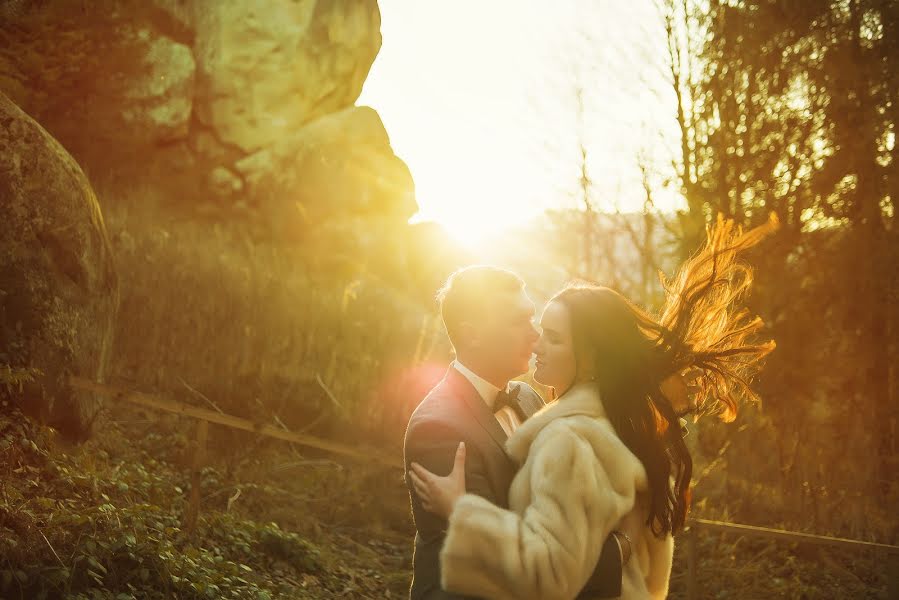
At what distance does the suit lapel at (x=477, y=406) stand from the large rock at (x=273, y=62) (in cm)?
1936

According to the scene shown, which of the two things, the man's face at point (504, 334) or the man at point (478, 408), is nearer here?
the man at point (478, 408)

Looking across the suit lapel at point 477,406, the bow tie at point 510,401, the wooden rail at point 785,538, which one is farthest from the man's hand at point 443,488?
the wooden rail at point 785,538

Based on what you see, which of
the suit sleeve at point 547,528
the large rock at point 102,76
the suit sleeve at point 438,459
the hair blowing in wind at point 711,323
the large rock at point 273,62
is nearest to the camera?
the suit sleeve at point 547,528

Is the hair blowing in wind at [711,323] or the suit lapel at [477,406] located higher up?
the hair blowing in wind at [711,323]

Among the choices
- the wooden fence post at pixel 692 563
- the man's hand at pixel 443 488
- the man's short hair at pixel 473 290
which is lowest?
the wooden fence post at pixel 692 563

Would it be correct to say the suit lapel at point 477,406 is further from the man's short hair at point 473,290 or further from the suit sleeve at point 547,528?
the suit sleeve at point 547,528

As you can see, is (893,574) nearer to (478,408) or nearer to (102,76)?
(478,408)

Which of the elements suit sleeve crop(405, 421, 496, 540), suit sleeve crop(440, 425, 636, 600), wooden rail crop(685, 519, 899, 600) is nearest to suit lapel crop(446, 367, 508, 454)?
suit sleeve crop(405, 421, 496, 540)

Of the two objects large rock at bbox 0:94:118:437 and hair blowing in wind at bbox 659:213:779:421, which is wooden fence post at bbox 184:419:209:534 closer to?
large rock at bbox 0:94:118:437

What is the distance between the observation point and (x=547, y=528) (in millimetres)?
2684

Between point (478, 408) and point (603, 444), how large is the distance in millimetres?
686

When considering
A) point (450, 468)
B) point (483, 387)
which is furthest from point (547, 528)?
point (483, 387)

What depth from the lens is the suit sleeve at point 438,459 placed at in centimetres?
297

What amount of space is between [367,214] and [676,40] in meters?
11.8
